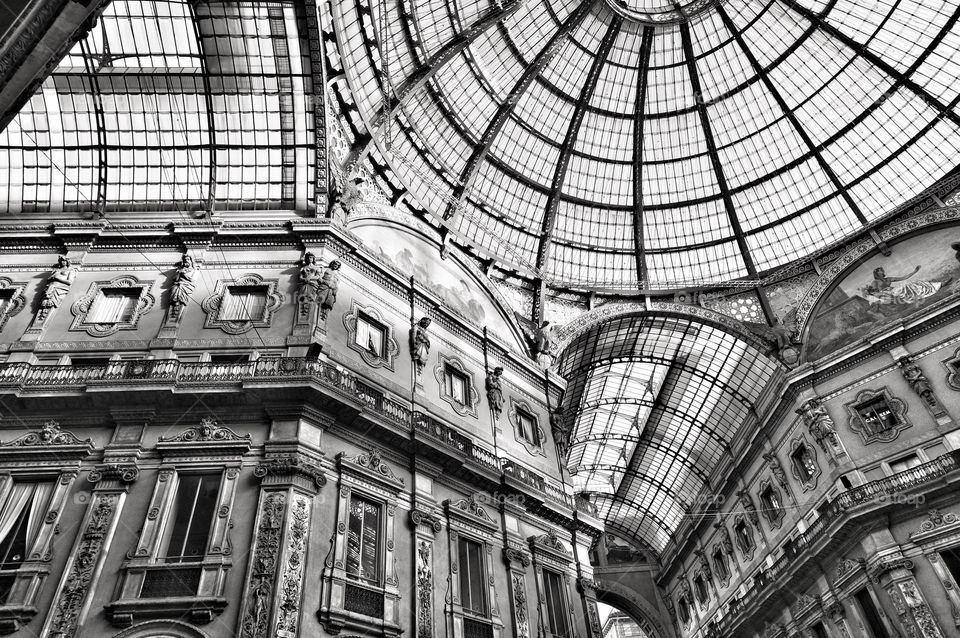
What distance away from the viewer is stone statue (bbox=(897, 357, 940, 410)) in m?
26.2

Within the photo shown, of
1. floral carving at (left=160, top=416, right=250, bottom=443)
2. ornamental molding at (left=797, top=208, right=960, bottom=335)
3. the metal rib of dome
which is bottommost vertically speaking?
floral carving at (left=160, top=416, right=250, bottom=443)

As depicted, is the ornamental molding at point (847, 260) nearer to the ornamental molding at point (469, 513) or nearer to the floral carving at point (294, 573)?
the ornamental molding at point (469, 513)

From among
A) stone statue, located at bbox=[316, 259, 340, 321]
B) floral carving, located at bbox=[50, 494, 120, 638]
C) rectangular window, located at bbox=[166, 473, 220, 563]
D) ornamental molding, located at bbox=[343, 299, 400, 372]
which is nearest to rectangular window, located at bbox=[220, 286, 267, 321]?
stone statue, located at bbox=[316, 259, 340, 321]

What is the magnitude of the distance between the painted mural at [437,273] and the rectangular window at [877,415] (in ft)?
55.8

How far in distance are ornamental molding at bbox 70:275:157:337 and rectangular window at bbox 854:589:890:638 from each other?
3070 centimetres

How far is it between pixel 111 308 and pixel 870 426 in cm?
3244

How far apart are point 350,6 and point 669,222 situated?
23.3 metres

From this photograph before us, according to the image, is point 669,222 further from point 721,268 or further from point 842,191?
point 842,191

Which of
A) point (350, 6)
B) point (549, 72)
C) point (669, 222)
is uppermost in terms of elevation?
point (549, 72)

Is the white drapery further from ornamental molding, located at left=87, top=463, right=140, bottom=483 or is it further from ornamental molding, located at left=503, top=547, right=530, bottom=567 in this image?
ornamental molding, located at left=503, top=547, right=530, bottom=567

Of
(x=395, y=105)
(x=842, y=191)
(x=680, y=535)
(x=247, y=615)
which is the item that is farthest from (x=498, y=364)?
(x=680, y=535)

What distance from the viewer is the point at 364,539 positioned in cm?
1725

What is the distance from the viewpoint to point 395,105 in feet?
90.9

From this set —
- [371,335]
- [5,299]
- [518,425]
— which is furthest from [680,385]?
[5,299]
